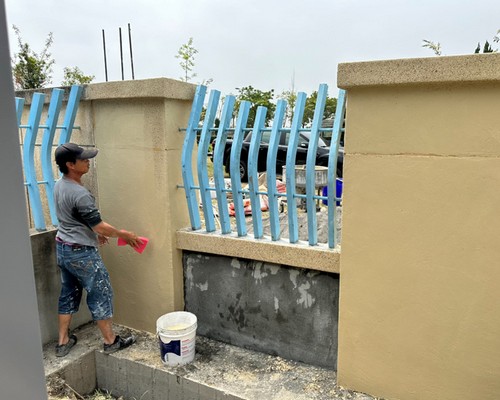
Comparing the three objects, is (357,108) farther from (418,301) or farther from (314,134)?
(418,301)

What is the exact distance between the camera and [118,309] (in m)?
3.47

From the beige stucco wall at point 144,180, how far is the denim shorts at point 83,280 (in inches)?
13.1

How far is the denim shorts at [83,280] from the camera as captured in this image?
2.92 m

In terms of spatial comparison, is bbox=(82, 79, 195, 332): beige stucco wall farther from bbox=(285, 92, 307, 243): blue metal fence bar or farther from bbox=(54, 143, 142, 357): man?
bbox=(285, 92, 307, 243): blue metal fence bar

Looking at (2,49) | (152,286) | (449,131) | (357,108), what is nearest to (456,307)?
(449,131)

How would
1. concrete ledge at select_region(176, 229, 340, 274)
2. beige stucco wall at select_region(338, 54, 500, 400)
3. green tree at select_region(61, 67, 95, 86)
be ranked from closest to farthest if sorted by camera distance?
beige stucco wall at select_region(338, 54, 500, 400) < concrete ledge at select_region(176, 229, 340, 274) < green tree at select_region(61, 67, 95, 86)

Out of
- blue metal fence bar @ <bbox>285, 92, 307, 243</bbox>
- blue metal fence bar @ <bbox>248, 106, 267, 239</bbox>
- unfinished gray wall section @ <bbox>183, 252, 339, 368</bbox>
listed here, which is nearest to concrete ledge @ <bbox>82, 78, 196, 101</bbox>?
blue metal fence bar @ <bbox>248, 106, 267, 239</bbox>

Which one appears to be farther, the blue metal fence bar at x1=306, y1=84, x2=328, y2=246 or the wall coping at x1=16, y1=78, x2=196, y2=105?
the wall coping at x1=16, y1=78, x2=196, y2=105

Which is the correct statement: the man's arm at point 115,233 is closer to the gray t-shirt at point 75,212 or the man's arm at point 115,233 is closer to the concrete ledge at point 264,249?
the gray t-shirt at point 75,212

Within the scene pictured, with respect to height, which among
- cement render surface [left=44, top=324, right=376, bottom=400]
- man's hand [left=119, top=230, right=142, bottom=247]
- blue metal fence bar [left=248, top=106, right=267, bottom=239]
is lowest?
cement render surface [left=44, top=324, right=376, bottom=400]

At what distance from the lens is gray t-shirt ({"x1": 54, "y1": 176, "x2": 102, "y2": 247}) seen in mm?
2785

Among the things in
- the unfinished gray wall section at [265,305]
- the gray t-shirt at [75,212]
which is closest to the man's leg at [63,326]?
the gray t-shirt at [75,212]

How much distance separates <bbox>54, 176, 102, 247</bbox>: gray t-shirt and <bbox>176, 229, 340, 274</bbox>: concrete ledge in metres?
0.66

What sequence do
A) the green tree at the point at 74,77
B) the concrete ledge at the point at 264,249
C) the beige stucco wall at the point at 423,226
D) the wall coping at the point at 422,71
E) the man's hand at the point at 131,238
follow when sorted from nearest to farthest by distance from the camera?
the wall coping at the point at 422,71 < the beige stucco wall at the point at 423,226 < the concrete ledge at the point at 264,249 < the man's hand at the point at 131,238 < the green tree at the point at 74,77
